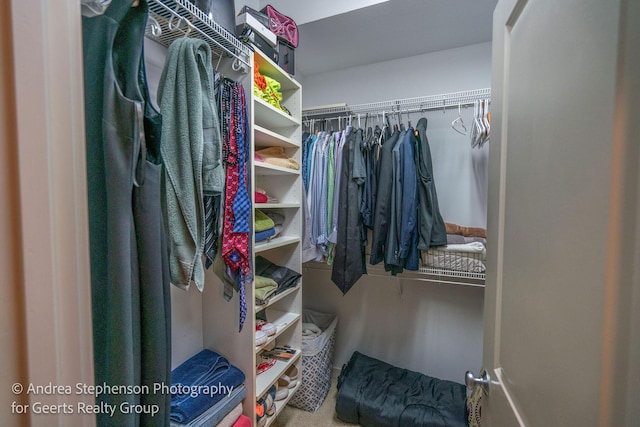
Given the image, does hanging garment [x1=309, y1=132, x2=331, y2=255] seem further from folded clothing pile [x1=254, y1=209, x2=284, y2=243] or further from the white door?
the white door

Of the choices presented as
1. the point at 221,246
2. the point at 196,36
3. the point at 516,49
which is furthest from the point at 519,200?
the point at 196,36

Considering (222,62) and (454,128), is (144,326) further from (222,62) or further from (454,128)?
(454,128)

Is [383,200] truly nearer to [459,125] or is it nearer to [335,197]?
[335,197]

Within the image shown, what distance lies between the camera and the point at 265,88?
1340 millimetres

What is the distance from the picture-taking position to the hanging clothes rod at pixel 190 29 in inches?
32.5

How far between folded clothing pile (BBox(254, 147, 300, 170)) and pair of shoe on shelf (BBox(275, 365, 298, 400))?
49.4 inches

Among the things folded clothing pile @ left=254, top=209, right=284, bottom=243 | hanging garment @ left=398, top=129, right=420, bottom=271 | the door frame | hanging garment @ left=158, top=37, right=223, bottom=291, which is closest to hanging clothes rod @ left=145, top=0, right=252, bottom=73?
hanging garment @ left=158, top=37, right=223, bottom=291

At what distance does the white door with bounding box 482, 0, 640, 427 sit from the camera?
1.04 ft

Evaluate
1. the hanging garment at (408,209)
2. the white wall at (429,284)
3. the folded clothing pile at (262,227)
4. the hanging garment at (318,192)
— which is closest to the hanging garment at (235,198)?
the folded clothing pile at (262,227)

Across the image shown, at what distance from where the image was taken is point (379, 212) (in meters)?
1.63

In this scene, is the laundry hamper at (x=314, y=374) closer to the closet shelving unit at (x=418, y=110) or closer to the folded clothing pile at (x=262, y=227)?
the closet shelving unit at (x=418, y=110)

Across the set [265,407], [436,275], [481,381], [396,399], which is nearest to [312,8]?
[436,275]

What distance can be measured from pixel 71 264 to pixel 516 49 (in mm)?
998

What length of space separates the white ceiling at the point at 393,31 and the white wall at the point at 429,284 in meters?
0.11
